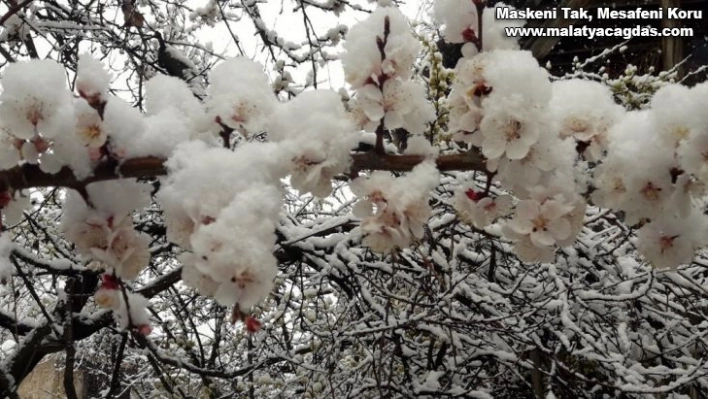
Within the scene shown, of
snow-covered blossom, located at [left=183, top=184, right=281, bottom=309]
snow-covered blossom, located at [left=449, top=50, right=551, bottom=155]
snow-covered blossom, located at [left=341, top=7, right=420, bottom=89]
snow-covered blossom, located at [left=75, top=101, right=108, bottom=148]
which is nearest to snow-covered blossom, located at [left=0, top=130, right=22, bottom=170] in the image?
snow-covered blossom, located at [left=75, top=101, right=108, bottom=148]

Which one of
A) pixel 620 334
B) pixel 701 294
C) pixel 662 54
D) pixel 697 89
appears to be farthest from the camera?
pixel 662 54

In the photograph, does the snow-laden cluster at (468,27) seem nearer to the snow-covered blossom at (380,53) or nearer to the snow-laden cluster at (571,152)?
the snow-laden cluster at (571,152)

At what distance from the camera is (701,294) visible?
2.84 meters

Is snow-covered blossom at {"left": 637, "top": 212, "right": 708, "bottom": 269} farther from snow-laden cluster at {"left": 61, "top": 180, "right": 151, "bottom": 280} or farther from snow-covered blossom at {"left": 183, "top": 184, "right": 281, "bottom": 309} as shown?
snow-laden cluster at {"left": 61, "top": 180, "right": 151, "bottom": 280}

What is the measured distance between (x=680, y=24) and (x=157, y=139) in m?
5.86

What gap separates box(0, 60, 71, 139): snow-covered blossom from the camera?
101 cm

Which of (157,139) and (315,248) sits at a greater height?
(315,248)

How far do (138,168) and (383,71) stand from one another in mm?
453

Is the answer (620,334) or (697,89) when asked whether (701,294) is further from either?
(697,89)

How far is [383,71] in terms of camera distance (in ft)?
3.46

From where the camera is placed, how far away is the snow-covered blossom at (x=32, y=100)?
1007 mm

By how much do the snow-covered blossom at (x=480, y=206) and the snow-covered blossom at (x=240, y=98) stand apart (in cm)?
40

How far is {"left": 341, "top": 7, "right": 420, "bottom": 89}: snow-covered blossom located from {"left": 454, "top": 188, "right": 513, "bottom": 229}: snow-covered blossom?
261 mm

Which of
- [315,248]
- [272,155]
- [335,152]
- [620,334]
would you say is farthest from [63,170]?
[620,334]
